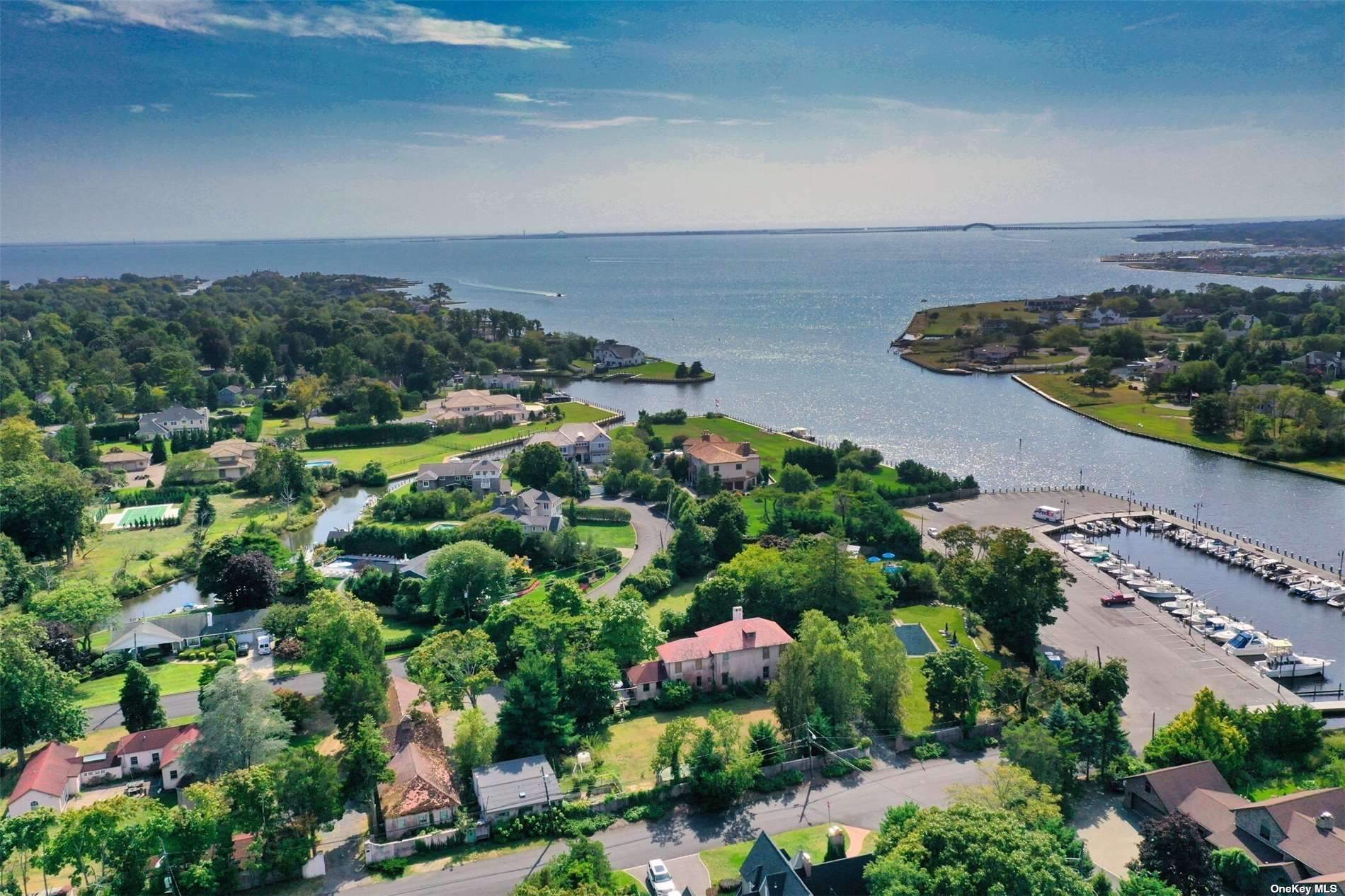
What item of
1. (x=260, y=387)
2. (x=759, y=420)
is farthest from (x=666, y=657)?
(x=260, y=387)

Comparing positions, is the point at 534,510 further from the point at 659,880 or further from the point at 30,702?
the point at 659,880

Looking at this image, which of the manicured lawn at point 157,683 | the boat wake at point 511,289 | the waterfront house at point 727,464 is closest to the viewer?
the manicured lawn at point 157,683

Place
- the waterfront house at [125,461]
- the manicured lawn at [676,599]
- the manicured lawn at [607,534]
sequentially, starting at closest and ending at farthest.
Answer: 1. the manicured lawn at [676,599]
2. the manicured lawn at [607,534]
3. the waterfront house at [125,461]

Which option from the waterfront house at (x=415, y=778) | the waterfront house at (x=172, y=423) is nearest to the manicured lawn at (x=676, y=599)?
the waterfront house at (x=415, y=778)

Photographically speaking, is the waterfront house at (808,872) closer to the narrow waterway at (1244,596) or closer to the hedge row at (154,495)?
the narrow waterway at (1244,596)

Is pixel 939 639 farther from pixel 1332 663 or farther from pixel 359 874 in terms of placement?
pixel 359 874
